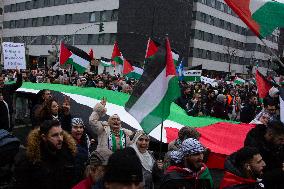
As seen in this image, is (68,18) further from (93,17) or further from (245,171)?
(245,171)

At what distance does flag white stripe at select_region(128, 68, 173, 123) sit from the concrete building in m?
42.2

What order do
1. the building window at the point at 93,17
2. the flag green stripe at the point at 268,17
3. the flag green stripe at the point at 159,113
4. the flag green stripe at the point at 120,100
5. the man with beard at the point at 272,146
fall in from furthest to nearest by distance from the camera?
the building window at the point at 93,17 → the flag green stripe at the point at 120,100 → the flag green stripe at the point at 268,17 → the flag green stripe at the point at 159,113 → the man with beard at the point at 272,146

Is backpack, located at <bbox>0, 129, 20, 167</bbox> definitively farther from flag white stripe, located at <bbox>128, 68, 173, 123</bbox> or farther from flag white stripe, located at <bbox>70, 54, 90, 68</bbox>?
flag white stripe, located at <bbox>70, 54, 90, 68</bbox>

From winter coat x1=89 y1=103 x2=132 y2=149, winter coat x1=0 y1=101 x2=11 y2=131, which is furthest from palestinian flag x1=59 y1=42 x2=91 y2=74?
winter coat x1=89 y1=103 x2=132 y2=149

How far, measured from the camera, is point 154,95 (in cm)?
566

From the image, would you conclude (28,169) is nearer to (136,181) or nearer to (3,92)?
(136,181)

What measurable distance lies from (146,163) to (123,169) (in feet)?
11.4

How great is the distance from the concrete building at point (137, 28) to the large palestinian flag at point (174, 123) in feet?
116

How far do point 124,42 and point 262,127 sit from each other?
5019 cm

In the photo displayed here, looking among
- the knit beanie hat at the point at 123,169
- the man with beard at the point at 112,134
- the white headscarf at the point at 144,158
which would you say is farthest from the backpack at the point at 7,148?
the knit beanie hat at the point at 123,169

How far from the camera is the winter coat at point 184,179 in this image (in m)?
4.16

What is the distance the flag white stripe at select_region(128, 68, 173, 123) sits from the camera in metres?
5.62

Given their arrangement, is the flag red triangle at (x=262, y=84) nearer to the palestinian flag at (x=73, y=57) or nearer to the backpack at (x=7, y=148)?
the backpack at (x=7, y=148)

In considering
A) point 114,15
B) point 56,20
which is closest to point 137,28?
point 114,15
